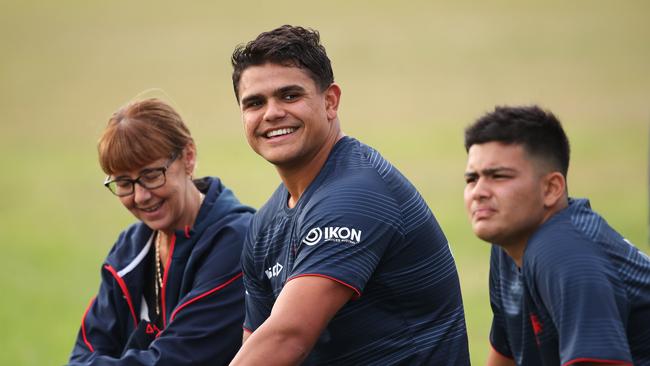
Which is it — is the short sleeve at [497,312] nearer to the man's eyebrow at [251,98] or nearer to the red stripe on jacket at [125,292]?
the man's eyebrow at [251,98]

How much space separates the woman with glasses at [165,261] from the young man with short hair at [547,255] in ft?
4.72

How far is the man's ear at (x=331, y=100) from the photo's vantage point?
5.19m

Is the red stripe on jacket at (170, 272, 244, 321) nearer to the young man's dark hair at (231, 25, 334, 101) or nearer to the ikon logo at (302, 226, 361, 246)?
the young man's dark hair at (231, 25, 334, 101)

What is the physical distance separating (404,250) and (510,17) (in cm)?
2657

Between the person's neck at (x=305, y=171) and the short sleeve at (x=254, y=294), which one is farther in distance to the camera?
the short sleeve at (x=254, y=294)

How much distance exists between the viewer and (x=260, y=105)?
5156 mm

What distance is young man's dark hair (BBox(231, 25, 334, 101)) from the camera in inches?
201

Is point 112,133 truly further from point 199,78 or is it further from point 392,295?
point 199,78

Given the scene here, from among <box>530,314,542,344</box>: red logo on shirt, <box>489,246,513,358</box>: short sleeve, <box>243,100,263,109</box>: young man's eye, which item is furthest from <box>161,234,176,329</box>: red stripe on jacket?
<box>530,314,542,344</box>: red logo on shirt

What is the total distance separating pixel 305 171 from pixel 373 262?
597 millimetres

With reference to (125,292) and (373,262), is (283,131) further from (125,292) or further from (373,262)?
(125,292)

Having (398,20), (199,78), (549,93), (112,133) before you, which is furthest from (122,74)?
(112,133)

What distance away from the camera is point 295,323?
14.9ft

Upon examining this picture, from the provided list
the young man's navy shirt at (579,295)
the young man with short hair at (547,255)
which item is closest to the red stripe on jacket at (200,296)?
the young man with short hair at (547,255)
